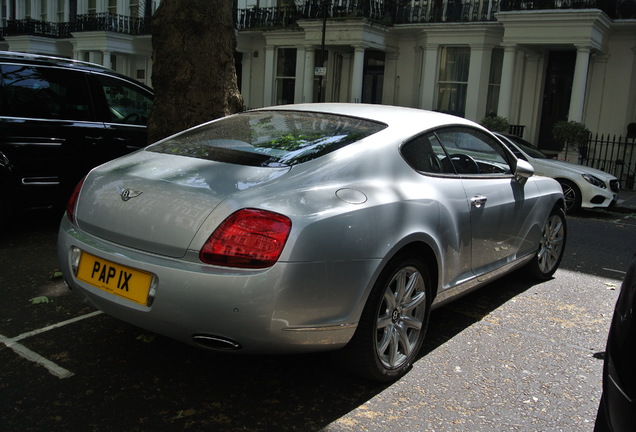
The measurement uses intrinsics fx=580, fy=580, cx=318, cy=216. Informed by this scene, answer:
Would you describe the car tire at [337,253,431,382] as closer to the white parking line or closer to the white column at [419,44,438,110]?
the white parking line

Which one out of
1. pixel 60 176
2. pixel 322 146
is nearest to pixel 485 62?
pixel 60 176

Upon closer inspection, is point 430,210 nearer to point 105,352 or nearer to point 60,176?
point 105,352

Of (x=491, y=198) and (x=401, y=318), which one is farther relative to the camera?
(x=491, y=198)

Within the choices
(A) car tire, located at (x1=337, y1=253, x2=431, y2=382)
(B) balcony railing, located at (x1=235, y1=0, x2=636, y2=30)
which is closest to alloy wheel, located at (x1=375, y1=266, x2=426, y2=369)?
(A) car tire, located at (x1=337, y1=253, x2=431, y2=382)

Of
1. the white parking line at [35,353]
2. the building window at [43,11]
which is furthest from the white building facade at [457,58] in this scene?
the building window at [43,11]

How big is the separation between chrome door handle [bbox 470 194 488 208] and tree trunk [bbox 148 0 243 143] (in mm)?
3484

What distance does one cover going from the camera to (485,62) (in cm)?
1870

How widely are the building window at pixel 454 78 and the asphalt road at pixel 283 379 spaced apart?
634 inches

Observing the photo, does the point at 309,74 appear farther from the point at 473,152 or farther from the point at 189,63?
the point at 473,152

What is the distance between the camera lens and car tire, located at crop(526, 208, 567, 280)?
17.3ft

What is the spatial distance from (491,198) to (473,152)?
472mm

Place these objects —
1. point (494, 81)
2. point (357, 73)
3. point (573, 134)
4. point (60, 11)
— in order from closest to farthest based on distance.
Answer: point (573, 134) < point (494, 81) < point (357, 73) < point (60, 11)

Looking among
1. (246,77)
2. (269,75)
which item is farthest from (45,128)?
(246,77)

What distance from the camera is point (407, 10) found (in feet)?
66.4
